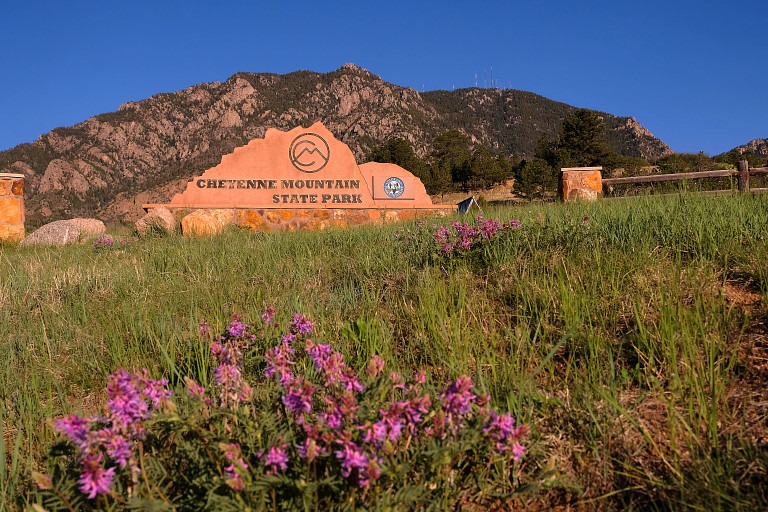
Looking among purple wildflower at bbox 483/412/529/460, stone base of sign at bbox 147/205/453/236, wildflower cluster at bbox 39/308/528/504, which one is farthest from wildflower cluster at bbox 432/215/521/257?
stone base of sign at bbox 147/205/453/236

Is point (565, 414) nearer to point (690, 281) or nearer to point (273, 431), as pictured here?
point (273, 431)

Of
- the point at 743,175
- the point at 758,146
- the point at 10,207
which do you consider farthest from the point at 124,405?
the point at 758,146

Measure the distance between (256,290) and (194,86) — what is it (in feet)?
307

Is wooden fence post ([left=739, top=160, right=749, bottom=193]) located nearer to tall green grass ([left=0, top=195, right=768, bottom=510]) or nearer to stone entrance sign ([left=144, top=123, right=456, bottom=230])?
stone entrance sign ([left=144, top=123, right=456, bottom=230])

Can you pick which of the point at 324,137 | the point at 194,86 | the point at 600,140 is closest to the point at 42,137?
the point at 194,86

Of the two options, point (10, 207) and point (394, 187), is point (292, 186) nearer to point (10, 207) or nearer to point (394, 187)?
point (394, 187)

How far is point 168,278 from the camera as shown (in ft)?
15.2

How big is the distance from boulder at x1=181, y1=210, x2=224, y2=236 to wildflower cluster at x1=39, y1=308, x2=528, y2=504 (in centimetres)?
889

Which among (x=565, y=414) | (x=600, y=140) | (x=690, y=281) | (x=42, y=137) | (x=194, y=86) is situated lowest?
(x=565, y=414)

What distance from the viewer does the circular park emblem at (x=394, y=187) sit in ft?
44.3

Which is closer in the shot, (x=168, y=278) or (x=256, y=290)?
(x=256, y=290)

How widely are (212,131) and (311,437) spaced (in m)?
82.3

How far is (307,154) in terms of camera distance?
12977mm

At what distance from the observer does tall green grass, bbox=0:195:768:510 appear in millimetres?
1784
